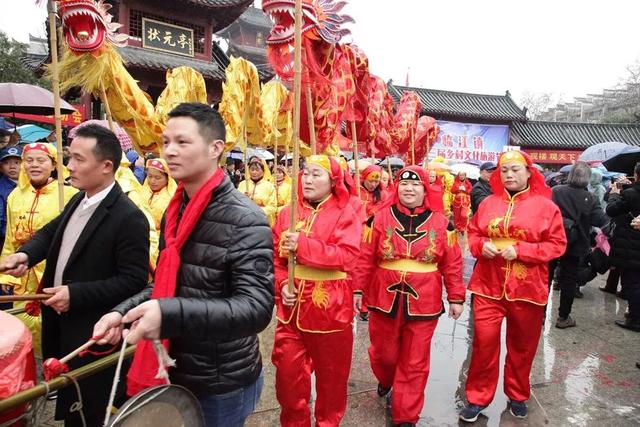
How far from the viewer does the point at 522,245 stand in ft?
10.4

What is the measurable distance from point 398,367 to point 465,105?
24.8 metres

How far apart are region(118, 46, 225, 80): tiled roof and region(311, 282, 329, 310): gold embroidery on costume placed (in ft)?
35.4

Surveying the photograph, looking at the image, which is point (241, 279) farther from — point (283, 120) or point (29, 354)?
point (283, 120)

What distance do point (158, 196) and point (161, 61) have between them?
9.28m

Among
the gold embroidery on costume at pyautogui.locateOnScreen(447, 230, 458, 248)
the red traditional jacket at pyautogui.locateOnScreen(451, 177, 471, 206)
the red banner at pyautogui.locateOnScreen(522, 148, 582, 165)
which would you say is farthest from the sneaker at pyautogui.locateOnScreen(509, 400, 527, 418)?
the red banner at pyautogui.locateOnScreen(522, 148, 582, 165)

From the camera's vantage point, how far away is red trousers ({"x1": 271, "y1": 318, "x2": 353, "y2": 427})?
2.69 meters

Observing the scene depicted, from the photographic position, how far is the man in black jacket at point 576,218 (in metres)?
5.07

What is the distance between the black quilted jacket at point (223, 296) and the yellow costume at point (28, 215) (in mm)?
2245

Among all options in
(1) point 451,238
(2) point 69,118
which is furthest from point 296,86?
(2) point 69,118

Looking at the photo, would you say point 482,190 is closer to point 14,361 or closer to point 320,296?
point 320,296

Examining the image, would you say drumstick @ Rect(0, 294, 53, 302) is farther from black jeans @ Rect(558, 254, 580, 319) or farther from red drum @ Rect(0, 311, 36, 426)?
black jeans @ Rect(558, 254, 580, 319)

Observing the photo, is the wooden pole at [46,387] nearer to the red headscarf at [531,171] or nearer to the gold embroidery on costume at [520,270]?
the gold embroidery on costume at [520,270]

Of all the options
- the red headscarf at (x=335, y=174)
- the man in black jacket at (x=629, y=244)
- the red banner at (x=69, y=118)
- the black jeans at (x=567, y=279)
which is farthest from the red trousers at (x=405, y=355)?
the red banner at (x=69, y=118)

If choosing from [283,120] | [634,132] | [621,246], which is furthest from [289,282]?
[634,132]
